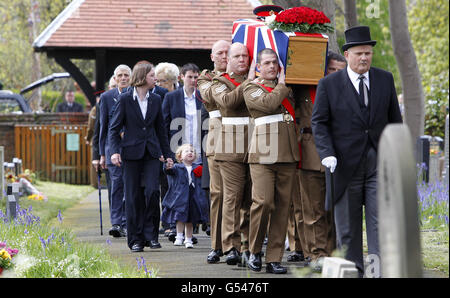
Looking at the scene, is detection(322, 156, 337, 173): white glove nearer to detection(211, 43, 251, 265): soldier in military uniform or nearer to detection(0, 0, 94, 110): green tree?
detection(211, 43, 251, 265): soldier in military uniform

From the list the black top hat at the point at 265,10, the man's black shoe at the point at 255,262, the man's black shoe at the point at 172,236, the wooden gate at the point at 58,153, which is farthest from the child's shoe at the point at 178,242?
the wooden gate at the point at 58,153

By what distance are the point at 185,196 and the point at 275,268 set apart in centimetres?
283

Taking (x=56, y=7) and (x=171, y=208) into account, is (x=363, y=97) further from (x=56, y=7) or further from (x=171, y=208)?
(x=56, y=7)

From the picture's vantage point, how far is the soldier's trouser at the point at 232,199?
856 centimetres

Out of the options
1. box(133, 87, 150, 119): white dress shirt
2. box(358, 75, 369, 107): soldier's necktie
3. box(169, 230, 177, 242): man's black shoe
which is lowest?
box(169, 230, 177, 242): man's black shoe

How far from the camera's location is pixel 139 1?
Result: 76.6ft

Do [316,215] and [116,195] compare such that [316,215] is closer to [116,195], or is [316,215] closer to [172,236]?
[172,236]

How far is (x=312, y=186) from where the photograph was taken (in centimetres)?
841

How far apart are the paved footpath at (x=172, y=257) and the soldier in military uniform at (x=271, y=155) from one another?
31 cm

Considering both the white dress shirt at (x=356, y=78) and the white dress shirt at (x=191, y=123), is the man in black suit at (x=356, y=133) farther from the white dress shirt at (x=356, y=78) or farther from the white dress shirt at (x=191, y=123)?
the white dress shirt at (x=191, y=123)

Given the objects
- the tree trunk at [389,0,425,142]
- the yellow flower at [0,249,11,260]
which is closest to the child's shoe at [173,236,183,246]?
the yellow flower at [0,249,11,260]

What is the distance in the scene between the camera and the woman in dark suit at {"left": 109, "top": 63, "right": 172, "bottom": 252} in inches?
380

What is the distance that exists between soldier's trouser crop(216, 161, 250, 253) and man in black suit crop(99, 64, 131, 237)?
2818 mm

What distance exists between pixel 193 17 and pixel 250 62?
47.8 feet
